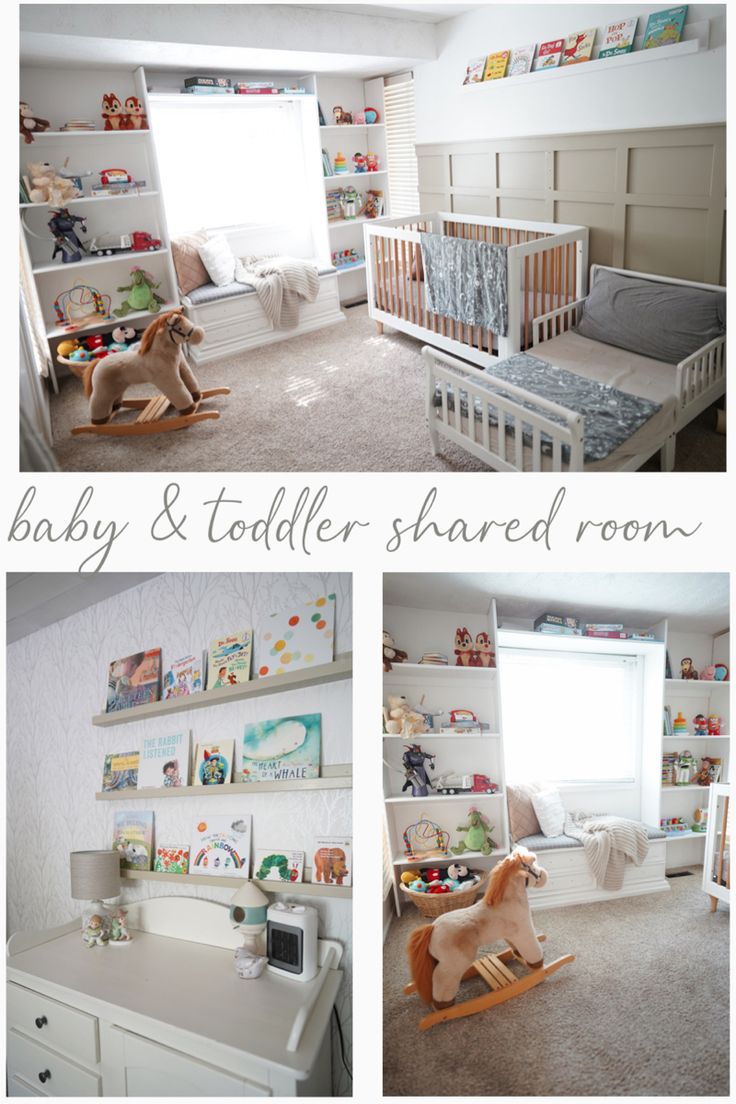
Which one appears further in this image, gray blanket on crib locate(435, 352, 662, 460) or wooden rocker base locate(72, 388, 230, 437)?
wooden rocker base locate(72, 388, 230, 437)

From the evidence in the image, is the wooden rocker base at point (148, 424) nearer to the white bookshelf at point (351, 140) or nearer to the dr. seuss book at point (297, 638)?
the dr. seuss book at point (297, 638)

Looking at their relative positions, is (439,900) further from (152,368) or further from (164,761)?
(152,368)

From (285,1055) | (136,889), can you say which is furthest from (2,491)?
(136,889)

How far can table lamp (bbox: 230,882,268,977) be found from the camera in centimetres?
173

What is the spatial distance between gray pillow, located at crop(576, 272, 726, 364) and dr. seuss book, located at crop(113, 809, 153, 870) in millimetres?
2510

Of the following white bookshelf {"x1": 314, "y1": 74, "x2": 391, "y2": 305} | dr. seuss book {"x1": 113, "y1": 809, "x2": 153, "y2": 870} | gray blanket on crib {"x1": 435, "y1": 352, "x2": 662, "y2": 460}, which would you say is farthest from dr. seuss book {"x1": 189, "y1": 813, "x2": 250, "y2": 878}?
white bookshelf {"x1": 314, "y1": 74, "x2": 391, "y2": 305}

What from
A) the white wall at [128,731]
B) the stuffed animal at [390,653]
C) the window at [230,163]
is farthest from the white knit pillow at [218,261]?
the stuffed animal at [390,653]

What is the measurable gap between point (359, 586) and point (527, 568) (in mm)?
331

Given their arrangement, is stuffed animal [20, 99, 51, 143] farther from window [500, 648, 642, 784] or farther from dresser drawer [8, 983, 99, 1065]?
dresser drawer [8, 983, 99, 1065]

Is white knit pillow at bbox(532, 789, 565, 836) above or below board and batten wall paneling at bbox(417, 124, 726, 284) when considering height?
below

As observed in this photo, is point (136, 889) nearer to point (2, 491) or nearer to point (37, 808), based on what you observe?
point (37, 808)

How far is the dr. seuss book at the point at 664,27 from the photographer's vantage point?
→ 7.77 feet

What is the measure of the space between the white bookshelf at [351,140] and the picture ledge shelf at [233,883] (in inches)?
134

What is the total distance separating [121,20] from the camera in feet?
8.51
